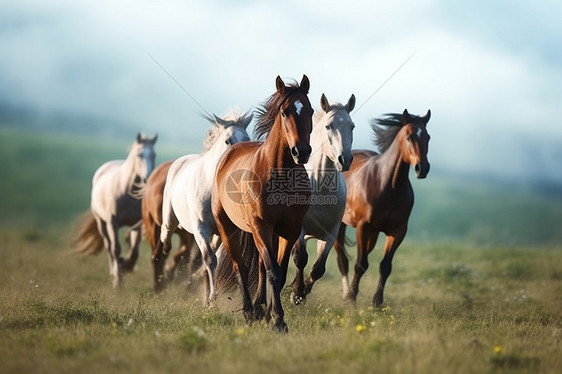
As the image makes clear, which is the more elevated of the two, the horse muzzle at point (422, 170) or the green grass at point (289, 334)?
the horse muzzle at point (422, 170)

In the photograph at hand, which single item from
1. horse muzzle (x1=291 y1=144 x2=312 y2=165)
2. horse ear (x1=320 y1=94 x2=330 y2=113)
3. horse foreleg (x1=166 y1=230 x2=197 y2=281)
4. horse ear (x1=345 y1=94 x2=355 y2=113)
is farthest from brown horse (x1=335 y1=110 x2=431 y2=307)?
horse muzzle (x1=291 y1=144 x2=312 y2=165)

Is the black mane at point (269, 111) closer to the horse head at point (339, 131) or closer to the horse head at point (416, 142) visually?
the horse head at point (339, 131)

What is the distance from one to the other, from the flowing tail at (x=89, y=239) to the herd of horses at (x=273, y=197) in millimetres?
1633

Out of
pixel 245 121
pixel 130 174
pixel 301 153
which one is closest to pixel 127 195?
pixel 130 174

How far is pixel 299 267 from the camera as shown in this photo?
9.14 meters

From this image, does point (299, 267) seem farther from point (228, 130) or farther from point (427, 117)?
point (427, 117)

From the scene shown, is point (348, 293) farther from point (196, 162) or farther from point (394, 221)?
point (196, 162)

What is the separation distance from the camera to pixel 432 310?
32.2 feet

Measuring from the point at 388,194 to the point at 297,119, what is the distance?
3.86 metres

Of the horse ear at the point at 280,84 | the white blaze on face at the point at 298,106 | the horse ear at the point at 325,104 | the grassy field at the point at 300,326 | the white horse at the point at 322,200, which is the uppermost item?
the horse ear at the point at 325,104

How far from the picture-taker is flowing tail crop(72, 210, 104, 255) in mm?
15281

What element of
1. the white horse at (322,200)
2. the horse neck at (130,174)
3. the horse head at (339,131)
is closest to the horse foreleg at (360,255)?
the white horse at (322,200)

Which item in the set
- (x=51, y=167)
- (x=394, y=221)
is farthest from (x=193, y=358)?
(x=51, y=167)

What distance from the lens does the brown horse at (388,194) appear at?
10242mm
